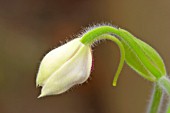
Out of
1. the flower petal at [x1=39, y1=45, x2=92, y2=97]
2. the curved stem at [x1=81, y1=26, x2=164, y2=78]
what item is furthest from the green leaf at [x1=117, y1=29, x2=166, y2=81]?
the flower petal at [x1=39, y1=45, x2=92, y2=97]

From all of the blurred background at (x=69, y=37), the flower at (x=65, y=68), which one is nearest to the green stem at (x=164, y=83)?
the flower at (x=65, y=68)

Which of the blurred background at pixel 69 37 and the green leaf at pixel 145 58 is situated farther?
the blurred background at pixel 69 37

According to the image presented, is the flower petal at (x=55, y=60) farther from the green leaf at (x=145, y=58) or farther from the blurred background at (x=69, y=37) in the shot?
the blurred background at (x=69, y=37)

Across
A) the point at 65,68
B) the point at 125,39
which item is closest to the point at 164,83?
the point at 125,39

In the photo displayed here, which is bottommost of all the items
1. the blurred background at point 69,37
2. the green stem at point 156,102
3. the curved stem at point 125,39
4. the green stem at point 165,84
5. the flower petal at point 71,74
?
the green stem at point 156,102

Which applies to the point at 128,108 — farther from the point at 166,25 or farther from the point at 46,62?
the point at 46,62

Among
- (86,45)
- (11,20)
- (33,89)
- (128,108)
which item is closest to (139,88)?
(128,108)
